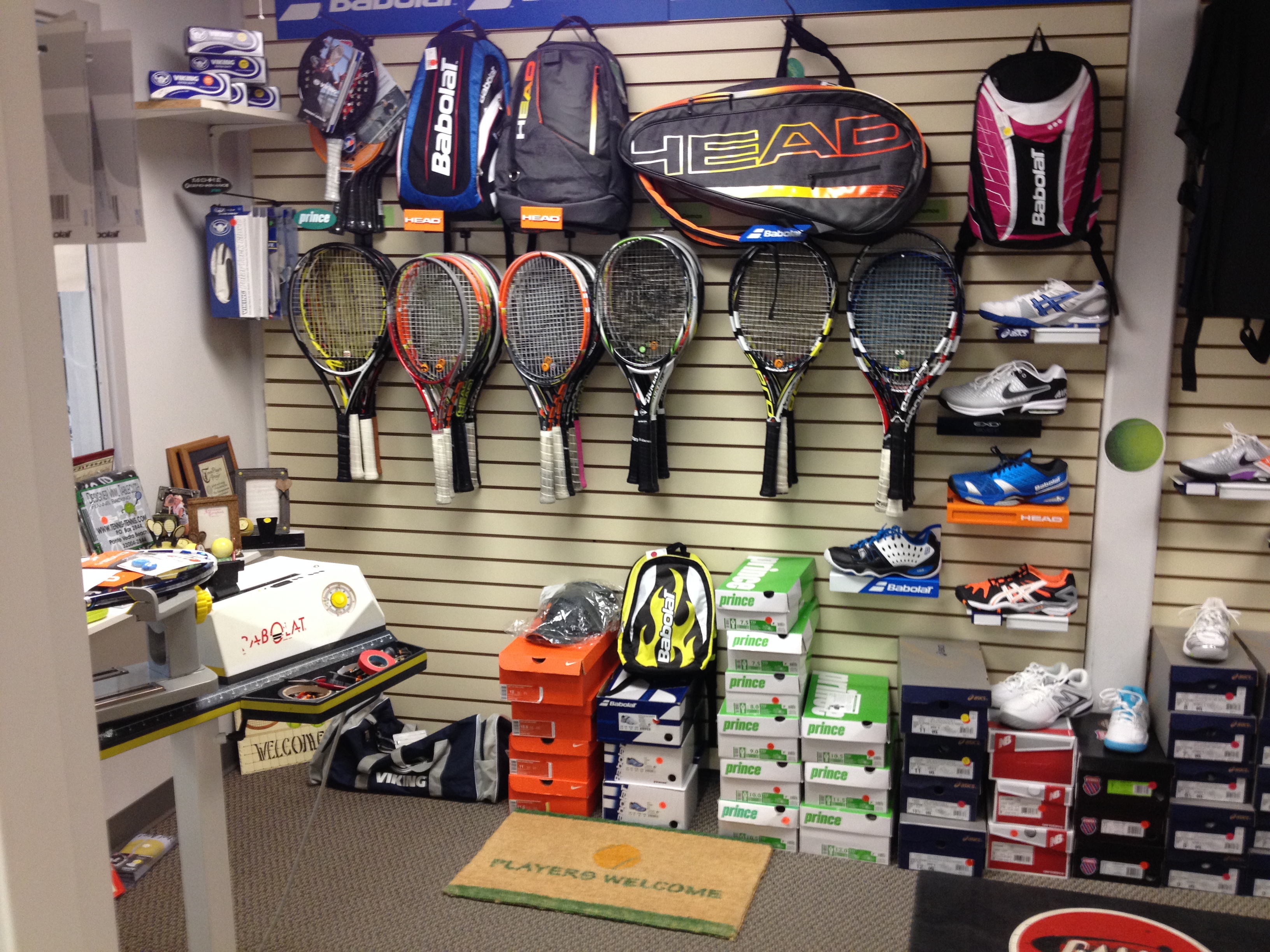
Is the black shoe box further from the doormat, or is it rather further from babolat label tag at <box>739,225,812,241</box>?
babolat label tag at <box>739,225,812,241</box>

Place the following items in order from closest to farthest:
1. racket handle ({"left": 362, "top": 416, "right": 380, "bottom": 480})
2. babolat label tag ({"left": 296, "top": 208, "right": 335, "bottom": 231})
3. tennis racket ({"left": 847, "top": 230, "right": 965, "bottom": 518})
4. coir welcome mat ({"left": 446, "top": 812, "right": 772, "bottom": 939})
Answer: coir welcome mat ({"left": 446, "top": 812, "right": 772, "bottom": 939}) < tennis racket ({"left": 847, "top": 230, "right": 965, "bottom": 518}) < babolat label tag ({"left": 296, "top": 208, "right": 335, "bottom": 231}) < racket handle ({"left": 362, "top": 416, "right": 380, "bottom": 480})

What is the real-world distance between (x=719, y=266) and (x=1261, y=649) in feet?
7.02

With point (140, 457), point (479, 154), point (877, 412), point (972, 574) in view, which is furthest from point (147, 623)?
point (972, 574)

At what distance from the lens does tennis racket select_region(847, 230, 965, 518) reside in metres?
3.30

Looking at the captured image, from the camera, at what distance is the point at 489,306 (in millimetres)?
3641

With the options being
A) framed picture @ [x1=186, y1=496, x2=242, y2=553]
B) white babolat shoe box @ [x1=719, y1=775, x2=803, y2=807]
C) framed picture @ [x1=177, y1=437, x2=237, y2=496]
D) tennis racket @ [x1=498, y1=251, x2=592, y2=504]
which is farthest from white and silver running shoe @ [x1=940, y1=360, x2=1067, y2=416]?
framed picture @ [x1=177, y1=437, x2=237, y2=496]

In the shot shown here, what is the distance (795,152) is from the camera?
3.26 meters

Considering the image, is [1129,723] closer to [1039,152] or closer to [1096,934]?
[1096,934]

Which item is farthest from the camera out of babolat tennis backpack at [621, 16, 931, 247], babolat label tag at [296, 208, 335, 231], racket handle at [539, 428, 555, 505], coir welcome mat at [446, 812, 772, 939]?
babolat label tag at [296, 208, 335, 231]

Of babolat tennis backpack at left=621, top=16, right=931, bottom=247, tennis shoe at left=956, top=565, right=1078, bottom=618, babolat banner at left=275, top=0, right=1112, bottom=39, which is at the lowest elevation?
tennis shoe at left=956, top=565, right=1078, bottom=618

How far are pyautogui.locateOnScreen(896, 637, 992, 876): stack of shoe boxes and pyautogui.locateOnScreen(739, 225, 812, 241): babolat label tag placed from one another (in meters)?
1.45

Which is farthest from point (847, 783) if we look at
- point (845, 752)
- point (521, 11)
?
point (521, 11)

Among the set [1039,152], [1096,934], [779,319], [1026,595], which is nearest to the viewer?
[1096,934]

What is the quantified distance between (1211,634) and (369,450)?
293 centimetres
